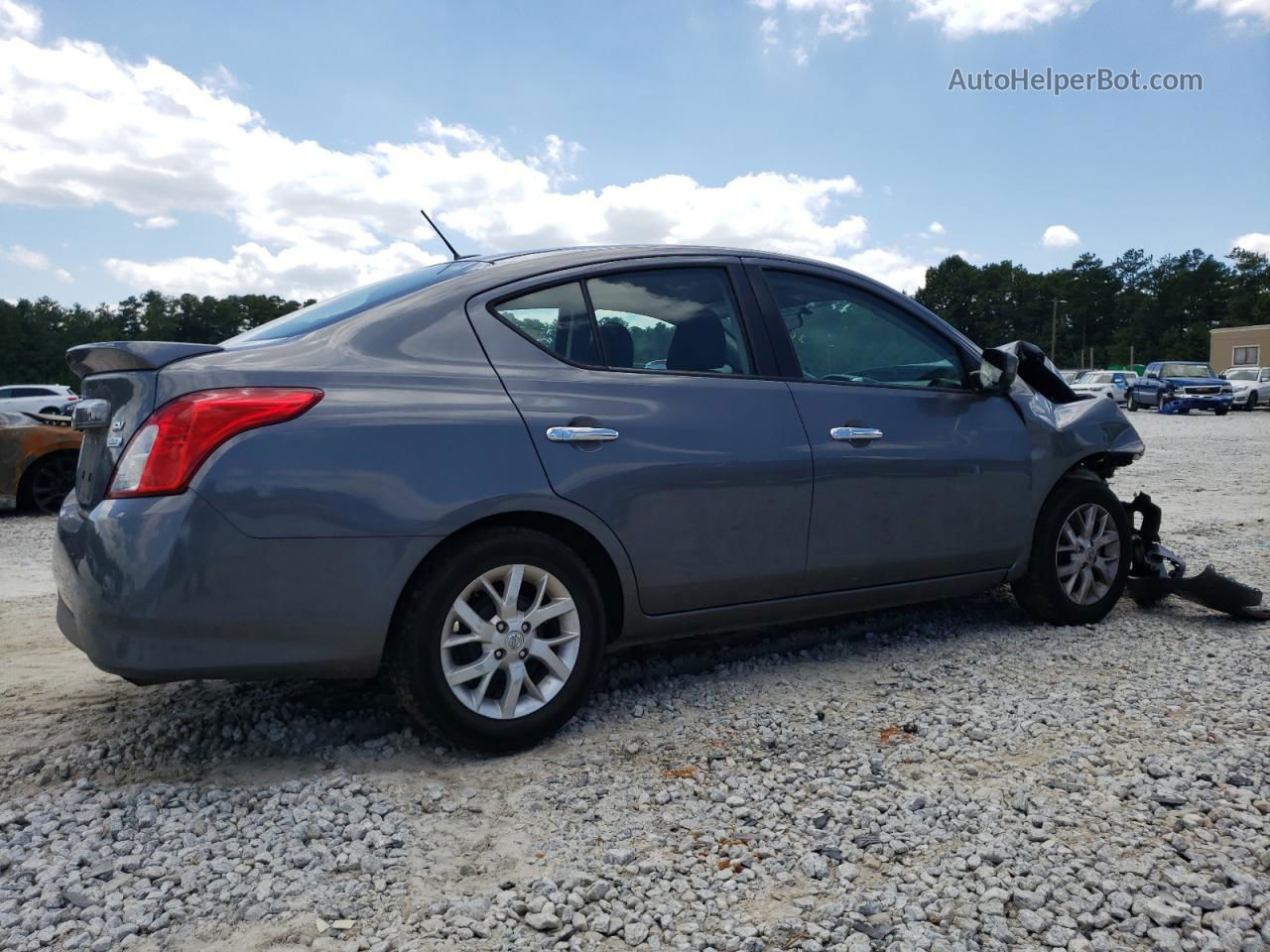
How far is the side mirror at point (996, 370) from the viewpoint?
14.0 ft

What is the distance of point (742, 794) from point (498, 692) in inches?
32.4

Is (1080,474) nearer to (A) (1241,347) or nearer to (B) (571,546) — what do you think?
(B) (571,546)

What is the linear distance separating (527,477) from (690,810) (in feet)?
3.62

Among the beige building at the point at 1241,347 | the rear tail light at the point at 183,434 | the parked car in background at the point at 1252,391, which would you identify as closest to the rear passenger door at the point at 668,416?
the rear tail light at the point at 183,434

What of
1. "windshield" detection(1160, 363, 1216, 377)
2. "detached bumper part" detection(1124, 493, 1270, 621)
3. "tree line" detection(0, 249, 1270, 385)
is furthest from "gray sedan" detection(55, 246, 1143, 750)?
"tree line" detection(0, 249, 1270, 385)

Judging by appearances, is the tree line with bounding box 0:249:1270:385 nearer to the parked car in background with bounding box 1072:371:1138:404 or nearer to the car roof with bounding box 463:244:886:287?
the parked car in background with bounding box 1072:371:1138:404

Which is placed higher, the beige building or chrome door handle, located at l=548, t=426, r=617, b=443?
the beige building

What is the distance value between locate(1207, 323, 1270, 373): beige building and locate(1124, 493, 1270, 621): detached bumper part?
2552 inches

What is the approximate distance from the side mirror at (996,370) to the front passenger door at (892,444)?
0.07 meters

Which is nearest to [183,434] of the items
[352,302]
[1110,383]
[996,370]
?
[352,302]

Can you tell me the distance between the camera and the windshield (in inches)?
1330

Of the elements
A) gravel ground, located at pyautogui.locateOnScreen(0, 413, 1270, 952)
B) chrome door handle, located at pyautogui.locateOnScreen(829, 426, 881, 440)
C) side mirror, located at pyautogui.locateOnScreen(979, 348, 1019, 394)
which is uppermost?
side mirror, located at pyautogui.locateOnScreen(979, 348, 1019, 394)

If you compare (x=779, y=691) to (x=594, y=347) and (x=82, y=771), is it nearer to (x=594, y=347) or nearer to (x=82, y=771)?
(x=594, y=347)

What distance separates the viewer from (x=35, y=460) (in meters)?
10.2
